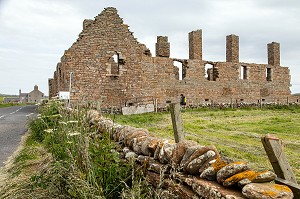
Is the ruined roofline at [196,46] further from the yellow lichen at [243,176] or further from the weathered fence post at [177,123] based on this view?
the yellow lichen at [243,176]

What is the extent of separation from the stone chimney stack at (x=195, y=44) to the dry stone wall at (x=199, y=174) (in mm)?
22525

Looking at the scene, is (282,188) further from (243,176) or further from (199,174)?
(199,174)

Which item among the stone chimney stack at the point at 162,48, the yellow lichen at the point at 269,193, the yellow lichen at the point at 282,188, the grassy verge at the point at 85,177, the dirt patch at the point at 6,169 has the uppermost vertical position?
the stone chimney stack at the point at 162,48

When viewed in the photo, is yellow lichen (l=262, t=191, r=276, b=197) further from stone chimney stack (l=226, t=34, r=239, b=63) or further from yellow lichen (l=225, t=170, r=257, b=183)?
stone chimney stack (l=226, t=34, r=239, b=63)

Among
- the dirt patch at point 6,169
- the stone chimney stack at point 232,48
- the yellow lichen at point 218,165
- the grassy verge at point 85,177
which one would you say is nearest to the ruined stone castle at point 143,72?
the stone chimney stack at point 232,48

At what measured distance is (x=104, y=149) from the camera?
13.9 ft

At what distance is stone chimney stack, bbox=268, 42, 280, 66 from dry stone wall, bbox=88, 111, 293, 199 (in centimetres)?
2967

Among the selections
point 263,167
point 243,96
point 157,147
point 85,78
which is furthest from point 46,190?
point 243,96

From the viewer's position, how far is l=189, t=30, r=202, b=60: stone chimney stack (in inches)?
1041

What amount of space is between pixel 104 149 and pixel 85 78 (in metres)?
16.7

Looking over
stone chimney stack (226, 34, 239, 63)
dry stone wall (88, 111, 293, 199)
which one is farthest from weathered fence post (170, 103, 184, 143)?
stone chimney stack (226, 34, 239, 63)

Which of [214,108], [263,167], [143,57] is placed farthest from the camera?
[214,108]

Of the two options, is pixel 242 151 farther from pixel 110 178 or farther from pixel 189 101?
pixel 189 101

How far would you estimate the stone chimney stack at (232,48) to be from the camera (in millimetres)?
28300
